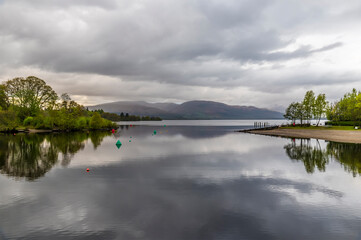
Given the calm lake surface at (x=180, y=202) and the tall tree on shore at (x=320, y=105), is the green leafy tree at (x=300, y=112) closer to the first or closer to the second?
the tall tree on shore at (x=320, y=105)

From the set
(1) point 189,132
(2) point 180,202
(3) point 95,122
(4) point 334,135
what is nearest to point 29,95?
(3) point 95,122

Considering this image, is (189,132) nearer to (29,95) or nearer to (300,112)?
(300,112)

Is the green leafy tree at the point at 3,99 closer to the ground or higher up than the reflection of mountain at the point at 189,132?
higher up

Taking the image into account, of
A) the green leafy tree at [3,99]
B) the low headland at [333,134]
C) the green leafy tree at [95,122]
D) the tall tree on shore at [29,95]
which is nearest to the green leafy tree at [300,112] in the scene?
the low headland at [333,134]

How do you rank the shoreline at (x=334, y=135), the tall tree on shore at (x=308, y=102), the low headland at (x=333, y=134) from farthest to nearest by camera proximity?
the tall tree on shore at (x=308, y=102)
the low headland at (x=333, y=134)
the shoreline at (x=334, y=135)

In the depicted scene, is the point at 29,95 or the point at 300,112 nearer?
the point at 29,95

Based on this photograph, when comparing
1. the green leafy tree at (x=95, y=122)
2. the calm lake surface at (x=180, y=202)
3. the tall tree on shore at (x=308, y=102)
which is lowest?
the calm lake surface at (x=180, y=202)

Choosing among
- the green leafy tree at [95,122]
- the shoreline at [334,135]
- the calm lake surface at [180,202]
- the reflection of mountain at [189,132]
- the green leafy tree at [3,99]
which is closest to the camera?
the calm lake surface at [180,202]

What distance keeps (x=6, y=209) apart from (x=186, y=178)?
16.9m

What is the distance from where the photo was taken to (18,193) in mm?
20328

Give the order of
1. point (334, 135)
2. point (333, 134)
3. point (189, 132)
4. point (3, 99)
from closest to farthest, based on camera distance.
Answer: point (334, 135) → point (333, 134) → point (3, 99) → point (189, 132)

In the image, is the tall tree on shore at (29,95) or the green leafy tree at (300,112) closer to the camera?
the tall tree on shore at (29,95)

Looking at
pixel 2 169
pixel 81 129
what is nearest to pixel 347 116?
pixel 2 169

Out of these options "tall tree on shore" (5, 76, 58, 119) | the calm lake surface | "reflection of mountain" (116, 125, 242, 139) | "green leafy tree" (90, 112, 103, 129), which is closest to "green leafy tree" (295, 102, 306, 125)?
"reflection of mountain" (116, 125, 242, 139)
